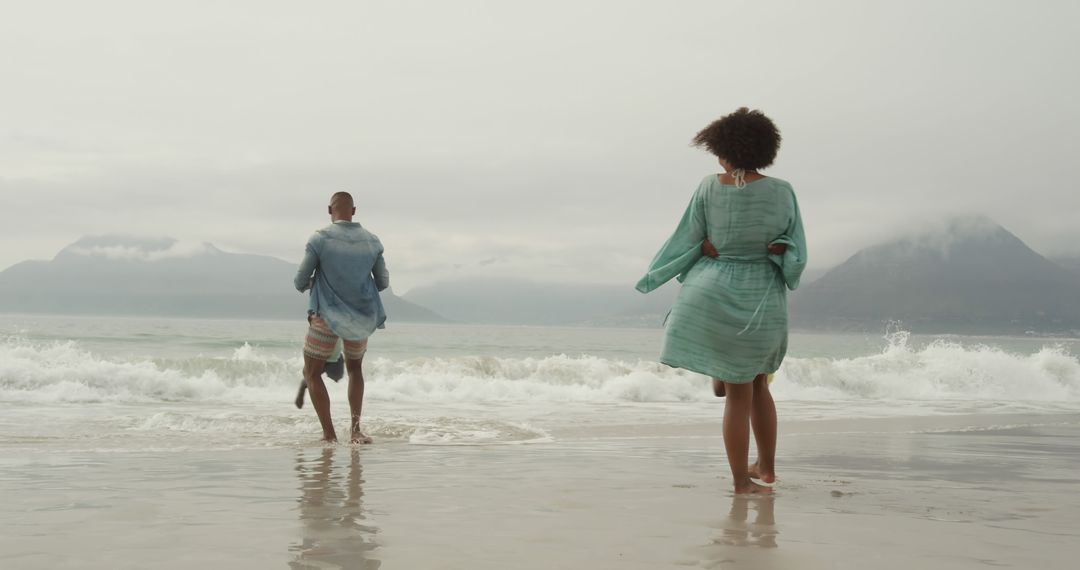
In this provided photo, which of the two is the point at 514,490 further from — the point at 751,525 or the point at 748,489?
the point at 751,525

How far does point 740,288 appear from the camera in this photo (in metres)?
4.07

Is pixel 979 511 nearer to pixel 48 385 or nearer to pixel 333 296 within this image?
pixel 333 296

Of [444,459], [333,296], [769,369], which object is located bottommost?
[444,459]

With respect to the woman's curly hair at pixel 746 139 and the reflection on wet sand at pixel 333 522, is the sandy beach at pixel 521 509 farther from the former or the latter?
the woman's curly hair at pixel 746 139

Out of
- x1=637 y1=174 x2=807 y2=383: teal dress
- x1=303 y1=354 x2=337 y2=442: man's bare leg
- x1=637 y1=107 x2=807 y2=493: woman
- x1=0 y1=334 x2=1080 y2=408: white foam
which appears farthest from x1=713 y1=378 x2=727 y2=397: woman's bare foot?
x1=0 y1=334 x2=1080 y2=408: white foam

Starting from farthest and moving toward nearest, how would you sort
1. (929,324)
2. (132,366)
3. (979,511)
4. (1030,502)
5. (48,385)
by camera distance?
(929,324) → (132,366) → (48,385) → (1030,502) → (979,511)

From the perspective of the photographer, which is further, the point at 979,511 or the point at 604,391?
the point at 604,391

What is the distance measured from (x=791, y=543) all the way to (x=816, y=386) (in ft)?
49.7

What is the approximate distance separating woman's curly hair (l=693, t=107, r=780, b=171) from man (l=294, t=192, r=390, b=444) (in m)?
3.13

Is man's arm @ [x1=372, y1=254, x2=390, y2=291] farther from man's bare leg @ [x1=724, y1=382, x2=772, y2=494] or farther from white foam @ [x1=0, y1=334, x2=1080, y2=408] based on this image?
white foam @ [x1=0, y1=334, x2=1080, y2=408]

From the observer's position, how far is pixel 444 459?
17.5 feet

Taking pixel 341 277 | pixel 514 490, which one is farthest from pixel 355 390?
pixel 514 490

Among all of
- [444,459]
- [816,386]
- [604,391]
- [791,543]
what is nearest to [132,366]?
[604,391]

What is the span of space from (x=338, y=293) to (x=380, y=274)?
37cm
